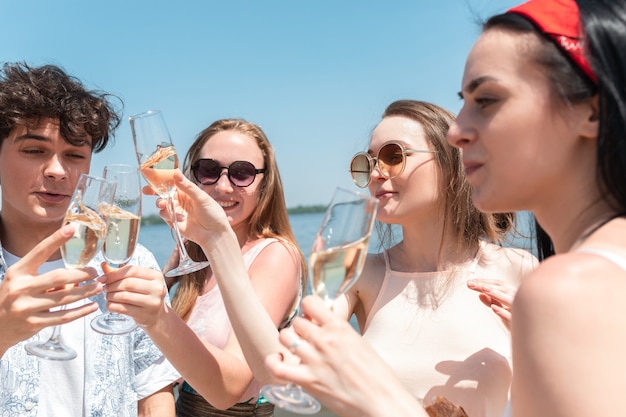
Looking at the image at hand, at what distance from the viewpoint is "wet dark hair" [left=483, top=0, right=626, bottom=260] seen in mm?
1500

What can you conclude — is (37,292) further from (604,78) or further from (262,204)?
(262,204)

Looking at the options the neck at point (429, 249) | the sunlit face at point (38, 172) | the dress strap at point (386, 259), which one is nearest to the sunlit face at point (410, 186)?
the neck at point (429, 249)

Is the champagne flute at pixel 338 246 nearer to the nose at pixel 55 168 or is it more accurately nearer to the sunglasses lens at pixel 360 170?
the sunglasses lens at pixel 360 170

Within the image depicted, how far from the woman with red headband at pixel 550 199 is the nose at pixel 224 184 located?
2476 mm

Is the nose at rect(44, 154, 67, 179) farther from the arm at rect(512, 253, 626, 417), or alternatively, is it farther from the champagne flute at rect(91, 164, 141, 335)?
the arm at rect(512, 253, 626, 417)

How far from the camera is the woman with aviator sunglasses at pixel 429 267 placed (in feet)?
9.02

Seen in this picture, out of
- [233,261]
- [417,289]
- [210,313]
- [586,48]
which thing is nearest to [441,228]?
[417,289]

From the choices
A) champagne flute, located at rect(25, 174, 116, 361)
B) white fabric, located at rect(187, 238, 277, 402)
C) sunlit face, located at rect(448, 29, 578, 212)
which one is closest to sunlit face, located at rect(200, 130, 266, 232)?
white fabric, located at rect(187, 238, 277, 402)

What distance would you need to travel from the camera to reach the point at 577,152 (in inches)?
64.4

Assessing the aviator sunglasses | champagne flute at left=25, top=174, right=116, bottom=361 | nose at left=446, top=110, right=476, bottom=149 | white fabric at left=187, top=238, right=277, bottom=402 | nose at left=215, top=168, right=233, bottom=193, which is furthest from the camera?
nose at left=215, top=168, right=233, bottom=193

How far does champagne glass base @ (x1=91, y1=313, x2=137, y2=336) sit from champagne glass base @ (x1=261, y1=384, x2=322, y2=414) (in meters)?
0.96

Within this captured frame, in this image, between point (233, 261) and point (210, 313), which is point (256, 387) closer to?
point (210, 313)

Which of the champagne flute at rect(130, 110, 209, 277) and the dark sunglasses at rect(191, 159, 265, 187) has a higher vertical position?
the champagne flute at rect(130, 110, 209, 277)

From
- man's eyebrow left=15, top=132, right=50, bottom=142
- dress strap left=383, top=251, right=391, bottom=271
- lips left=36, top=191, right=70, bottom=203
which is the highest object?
man's eyebrow left=15, top=132, right=50, bottom=142
